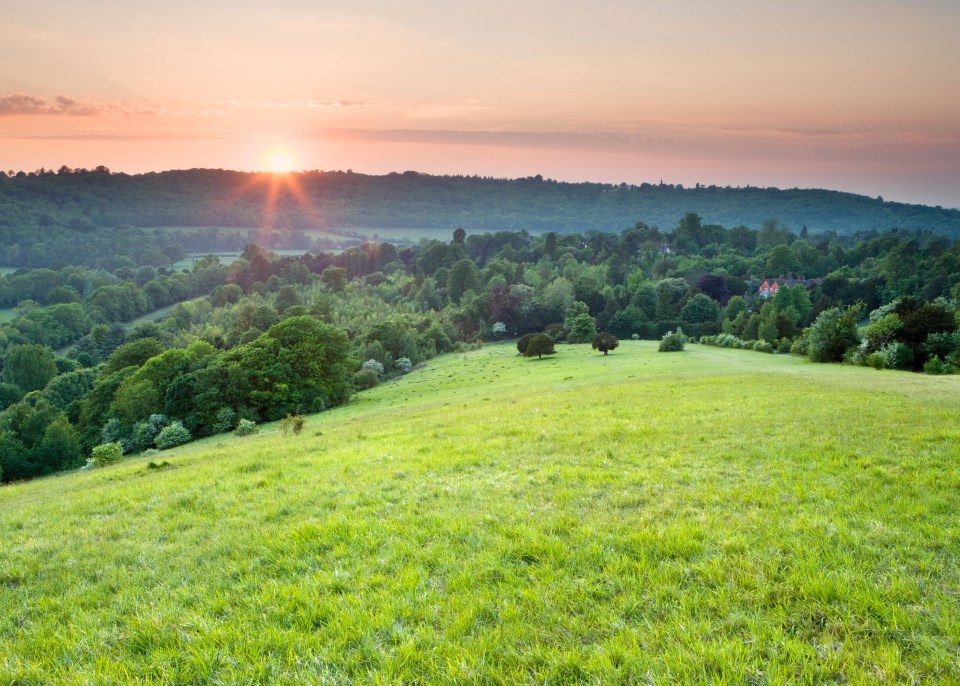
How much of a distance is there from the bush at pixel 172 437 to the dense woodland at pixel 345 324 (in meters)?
0.14

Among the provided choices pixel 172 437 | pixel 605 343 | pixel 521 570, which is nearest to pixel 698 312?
pixel 605 343

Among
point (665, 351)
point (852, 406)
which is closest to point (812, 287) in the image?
point (665, 351)

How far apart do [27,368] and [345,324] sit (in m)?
61.6

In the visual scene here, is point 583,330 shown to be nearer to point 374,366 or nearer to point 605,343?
point 605,343

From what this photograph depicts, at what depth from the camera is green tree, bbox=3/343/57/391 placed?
319 ft

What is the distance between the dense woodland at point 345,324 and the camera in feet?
184

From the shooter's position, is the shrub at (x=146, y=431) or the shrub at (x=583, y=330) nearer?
the shrub at (x=146, y=431)

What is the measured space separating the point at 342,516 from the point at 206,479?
729cm

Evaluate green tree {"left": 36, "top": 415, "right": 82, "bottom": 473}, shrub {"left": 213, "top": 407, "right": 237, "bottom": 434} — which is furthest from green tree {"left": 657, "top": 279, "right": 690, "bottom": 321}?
green tree {"left": 36, "top": 415, "right": 82, "bottom": 473}

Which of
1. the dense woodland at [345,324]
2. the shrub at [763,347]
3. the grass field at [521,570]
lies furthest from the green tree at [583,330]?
the grass field at [521,570]

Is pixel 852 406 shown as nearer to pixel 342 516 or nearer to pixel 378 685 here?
pixel 342 516

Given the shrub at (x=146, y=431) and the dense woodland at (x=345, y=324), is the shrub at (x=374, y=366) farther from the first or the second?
the shrub at (x=146, y=431)

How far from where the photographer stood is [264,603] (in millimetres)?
6582

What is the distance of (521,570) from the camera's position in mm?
6996
